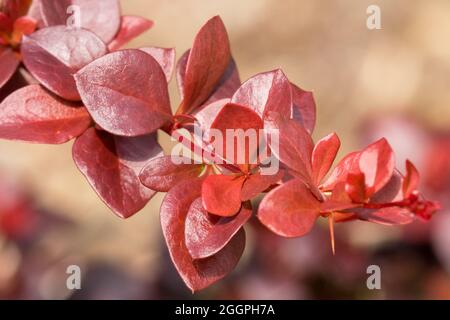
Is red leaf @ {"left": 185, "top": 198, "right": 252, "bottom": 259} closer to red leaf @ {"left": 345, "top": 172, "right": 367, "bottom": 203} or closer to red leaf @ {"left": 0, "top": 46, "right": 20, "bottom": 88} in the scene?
red leaf @ {"left": 345, "top": 172, "right": 367, "bottom": 203}

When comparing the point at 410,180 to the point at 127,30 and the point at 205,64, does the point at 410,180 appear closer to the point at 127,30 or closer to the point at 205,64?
the point at 205,64

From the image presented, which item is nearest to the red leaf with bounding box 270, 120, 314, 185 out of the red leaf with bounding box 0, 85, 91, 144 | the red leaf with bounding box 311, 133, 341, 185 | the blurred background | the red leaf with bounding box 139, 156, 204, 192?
the red leaf with bounding box 311, 133, 341, 185

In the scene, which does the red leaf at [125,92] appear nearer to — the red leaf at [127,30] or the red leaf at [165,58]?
the red leaf at [165,58]

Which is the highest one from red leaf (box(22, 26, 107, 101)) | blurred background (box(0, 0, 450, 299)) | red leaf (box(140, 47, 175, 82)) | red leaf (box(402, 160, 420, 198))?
red leaf (box(22, 26, 107, 101))

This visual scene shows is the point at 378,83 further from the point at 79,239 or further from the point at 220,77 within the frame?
the point at 220,77

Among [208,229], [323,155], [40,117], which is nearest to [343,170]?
[323,155]

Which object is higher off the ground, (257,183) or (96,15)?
(96,15)
